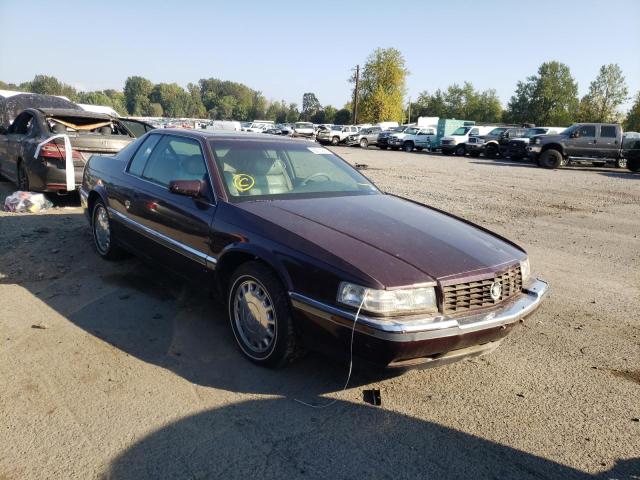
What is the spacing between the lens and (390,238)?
3082 millimetres

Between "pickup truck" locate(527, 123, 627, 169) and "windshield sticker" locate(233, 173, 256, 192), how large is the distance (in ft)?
69.5

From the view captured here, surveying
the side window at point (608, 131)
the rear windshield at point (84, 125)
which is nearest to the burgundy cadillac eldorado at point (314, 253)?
the rear windshield at point (84, 125)

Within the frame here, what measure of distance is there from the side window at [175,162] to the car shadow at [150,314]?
850 mm

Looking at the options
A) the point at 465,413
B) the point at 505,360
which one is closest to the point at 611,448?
the point at 465,413

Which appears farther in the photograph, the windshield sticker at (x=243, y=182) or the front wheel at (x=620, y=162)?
the front wheel at (x=620, y=162)

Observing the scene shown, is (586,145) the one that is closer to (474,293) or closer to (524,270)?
(524,270)

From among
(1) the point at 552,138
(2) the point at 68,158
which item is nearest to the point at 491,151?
(1) the point at 552,138

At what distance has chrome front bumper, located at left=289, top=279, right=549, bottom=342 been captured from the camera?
8.25 ft

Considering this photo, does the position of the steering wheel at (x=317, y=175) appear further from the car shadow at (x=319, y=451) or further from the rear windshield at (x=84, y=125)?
the rear windshield at (x=84, y=125)

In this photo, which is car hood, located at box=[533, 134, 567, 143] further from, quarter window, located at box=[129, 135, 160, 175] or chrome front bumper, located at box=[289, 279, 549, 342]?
chrome front bumper, located at box=[289, 279, 549, 342]

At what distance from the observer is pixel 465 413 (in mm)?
2818

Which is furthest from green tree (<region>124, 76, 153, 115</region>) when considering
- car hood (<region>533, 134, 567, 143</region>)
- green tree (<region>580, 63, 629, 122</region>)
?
car hood (<region>533, 134, 567, 143</region>)

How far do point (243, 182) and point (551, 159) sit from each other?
2136 cm

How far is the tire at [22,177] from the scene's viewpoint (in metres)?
7.85
